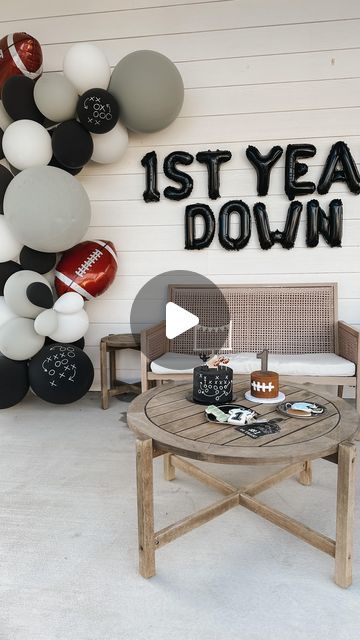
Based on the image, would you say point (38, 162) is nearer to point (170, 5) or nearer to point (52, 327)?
point (52, 327)

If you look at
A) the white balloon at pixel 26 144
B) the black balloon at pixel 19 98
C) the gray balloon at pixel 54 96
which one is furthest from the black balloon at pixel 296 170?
the black balloon at pixel 19 98

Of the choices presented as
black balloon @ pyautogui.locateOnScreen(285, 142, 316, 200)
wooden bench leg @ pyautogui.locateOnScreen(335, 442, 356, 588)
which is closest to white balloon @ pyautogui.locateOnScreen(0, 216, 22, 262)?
black balloon @ pyautogui.locateOnScreen(285, 142, 316, 200)

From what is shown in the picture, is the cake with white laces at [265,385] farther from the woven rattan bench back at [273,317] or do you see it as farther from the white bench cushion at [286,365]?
the woven rattan bench back at [273,317]

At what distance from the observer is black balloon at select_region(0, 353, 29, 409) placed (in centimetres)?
288

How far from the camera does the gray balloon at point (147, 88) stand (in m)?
2.88

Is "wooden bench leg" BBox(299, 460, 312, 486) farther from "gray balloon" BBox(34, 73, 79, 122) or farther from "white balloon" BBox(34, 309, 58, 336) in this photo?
"gray balloon" BBox(34, 73, 79, 122)

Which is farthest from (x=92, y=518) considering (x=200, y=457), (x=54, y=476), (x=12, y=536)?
(x=200, y=457)

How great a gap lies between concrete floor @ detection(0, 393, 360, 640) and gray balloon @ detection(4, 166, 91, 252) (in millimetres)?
1277

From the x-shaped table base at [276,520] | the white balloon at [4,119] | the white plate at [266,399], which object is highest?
the white balloon at [4,119]

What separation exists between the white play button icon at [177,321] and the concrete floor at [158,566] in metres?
0.96

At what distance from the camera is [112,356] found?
137 inches

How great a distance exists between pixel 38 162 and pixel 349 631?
276 centimetres

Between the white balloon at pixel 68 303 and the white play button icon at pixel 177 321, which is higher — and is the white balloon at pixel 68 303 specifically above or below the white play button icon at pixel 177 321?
above
